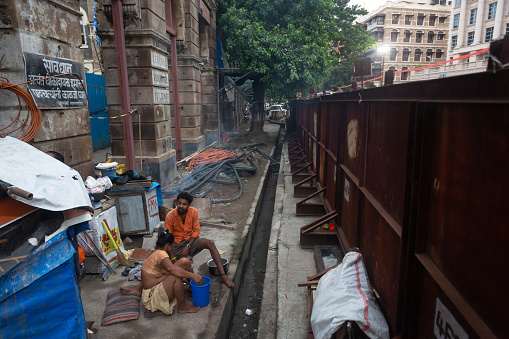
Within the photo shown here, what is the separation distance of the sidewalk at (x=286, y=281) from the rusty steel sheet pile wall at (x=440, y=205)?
117 cm

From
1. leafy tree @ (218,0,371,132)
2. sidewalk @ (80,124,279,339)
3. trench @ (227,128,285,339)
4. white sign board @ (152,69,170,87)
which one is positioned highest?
leafy tree @ (218,0,371,132)

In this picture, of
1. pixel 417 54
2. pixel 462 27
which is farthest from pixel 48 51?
pixel 417 54

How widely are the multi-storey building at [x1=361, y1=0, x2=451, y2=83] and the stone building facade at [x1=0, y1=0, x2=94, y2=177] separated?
56.6m

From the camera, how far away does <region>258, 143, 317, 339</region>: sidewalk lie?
3.97 meters

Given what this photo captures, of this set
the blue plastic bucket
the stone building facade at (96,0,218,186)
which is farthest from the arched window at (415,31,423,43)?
the blue plastic bucket

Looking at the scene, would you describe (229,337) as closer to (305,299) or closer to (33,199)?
(305,299)

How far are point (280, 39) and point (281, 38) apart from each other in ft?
0.32

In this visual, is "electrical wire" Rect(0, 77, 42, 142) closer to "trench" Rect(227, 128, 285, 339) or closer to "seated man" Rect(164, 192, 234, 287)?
"seated man" Rect(164, 192, 234, 287)

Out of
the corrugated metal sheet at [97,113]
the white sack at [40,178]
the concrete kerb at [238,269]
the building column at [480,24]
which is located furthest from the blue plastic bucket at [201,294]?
the building column at [480,24]

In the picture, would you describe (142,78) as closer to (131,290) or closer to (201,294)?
(131,290)

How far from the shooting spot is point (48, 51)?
511 centimetres

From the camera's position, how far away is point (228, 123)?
2370 centimetres

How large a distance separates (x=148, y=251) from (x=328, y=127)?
13.8 ft

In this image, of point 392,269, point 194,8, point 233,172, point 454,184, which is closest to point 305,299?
point 392,269
